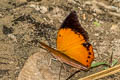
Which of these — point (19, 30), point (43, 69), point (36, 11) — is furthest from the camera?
point (36, 11)

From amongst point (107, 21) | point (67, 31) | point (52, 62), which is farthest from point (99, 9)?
point (52, 62)

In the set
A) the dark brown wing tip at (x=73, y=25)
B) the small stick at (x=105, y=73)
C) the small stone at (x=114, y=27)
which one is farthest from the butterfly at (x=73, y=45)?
the small stone at (x=114, y=27)

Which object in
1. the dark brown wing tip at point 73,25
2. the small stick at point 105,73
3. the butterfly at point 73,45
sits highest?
the dark brown wing tip at point 73,25

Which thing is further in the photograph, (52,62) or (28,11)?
(28,11)

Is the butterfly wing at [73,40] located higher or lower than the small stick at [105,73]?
higher

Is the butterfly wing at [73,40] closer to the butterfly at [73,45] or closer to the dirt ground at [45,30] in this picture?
the butterfly at [73,45]

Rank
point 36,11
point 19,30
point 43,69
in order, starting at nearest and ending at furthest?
point 43,69 < point 19,30 < point 36,11

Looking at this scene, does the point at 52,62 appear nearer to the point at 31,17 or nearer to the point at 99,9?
the point at 31,17
